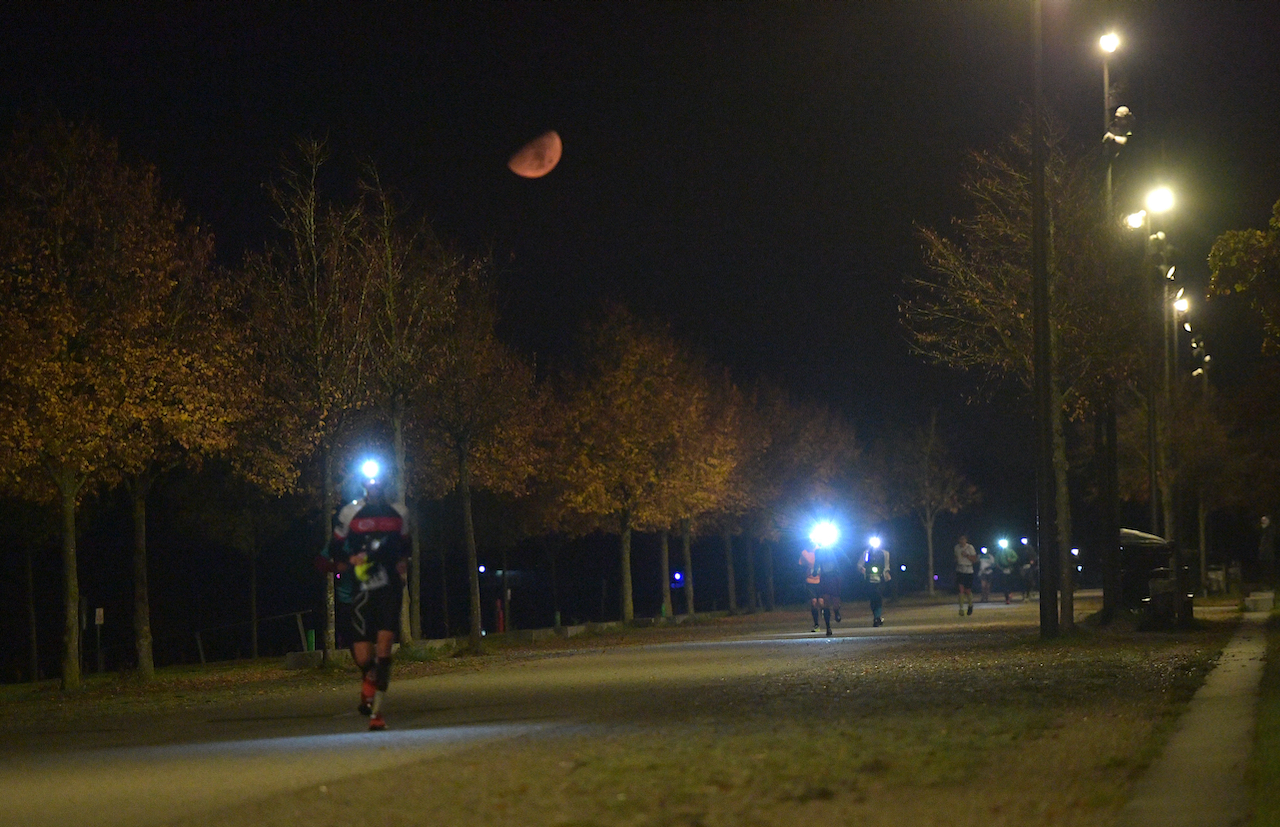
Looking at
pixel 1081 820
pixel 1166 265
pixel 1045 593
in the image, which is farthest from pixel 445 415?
pixel 1081 820

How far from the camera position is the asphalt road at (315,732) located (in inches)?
362

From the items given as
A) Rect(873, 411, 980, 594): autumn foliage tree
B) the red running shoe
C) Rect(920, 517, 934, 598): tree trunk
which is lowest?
Rect(920, 517, 934, 598): tree trunk

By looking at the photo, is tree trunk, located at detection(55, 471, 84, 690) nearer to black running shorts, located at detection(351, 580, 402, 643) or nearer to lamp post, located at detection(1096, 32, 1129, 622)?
black running shorts, located at detection(351, 580, 402, 643)

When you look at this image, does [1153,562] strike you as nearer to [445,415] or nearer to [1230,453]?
[445,415]

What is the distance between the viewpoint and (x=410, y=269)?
2981 centimetres

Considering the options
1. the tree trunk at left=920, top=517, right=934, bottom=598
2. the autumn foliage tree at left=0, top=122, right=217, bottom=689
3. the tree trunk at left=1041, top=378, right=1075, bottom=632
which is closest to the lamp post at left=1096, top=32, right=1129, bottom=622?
the tree trunk at left=1041, top=378, right=1075, bottom=632

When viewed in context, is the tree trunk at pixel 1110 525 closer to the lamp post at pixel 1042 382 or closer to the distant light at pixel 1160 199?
the distant light at pixel 1160 199

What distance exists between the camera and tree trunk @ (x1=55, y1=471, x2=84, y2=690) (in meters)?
24.8

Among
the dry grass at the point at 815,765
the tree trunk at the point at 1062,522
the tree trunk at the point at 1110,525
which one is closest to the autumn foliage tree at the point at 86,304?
the dry grass at the point at 815,765

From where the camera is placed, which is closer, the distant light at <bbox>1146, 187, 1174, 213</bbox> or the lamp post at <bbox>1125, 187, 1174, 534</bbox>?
the lamp post at <bbox>1125, 187, 1174, 534</bbox>

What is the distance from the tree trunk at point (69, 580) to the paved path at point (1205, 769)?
704 inches

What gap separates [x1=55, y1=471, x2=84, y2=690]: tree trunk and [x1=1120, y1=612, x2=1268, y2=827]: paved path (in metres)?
17.9

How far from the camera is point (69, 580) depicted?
82.4 ft

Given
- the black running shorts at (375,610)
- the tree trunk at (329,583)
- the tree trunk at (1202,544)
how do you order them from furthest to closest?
1. the tree trunk at (1202,544)
2. the tree trunk at (329,583)
3. the black running shorts at (375,610)
